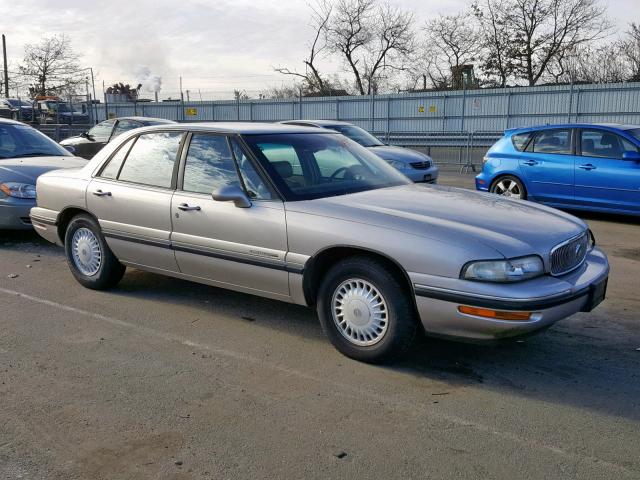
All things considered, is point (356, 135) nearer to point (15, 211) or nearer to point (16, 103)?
point (15, 211)

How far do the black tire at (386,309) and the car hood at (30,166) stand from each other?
17.2 ft

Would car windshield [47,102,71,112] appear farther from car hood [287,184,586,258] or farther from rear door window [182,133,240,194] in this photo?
car hood [287,184,586,258]

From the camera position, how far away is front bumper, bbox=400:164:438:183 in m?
11.6

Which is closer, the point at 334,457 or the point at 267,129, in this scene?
the point at 334,457

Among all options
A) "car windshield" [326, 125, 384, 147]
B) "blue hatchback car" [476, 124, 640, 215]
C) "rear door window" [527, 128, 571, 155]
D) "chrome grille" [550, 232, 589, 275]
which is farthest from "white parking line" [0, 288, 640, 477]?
"car windshield" [326, 125, 384, 147]

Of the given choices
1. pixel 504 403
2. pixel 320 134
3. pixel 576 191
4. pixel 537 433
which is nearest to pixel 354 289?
pixel 504 403

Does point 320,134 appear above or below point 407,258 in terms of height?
above

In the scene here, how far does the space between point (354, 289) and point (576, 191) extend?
22.1ft

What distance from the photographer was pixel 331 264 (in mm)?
4391

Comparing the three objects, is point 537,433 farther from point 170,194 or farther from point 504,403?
point 170,194

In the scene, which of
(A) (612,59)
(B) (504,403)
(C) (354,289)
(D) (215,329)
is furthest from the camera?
(A) (612,59)

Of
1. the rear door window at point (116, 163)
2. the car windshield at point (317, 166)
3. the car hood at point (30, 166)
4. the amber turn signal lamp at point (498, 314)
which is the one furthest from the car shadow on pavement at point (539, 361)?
the car hood at point (30, 166)

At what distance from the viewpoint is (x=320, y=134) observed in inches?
215

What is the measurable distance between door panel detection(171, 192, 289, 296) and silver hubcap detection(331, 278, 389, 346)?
434mm
